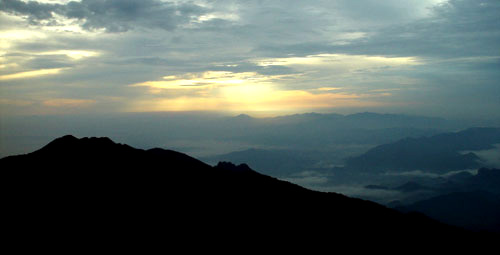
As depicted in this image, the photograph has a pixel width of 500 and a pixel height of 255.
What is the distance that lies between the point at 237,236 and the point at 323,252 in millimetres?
9723

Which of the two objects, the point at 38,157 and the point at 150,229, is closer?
the point at 150,229

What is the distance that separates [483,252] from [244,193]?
3413 centimetres

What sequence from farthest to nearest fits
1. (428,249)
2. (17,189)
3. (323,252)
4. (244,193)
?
(244,193) < (428,249) < (17,189) < (323,252)

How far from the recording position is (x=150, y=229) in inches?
1345

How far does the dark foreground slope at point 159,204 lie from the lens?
34.3 m

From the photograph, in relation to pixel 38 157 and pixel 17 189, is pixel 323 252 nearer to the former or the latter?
pixel 17 189

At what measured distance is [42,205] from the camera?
35625 millimetres

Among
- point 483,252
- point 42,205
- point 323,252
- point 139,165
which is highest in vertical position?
point 139,165

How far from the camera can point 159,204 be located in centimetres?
3984

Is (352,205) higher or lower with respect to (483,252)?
higher

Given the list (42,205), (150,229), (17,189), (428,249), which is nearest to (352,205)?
(428,249)

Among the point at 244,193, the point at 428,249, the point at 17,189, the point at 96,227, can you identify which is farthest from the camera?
the point at 244,193

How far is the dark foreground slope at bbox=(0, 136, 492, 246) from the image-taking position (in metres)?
34.3

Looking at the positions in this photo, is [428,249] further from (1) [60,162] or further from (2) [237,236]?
(1) [60,162]
